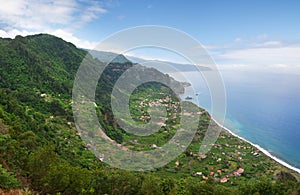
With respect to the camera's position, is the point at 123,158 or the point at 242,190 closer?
the point at 242,190

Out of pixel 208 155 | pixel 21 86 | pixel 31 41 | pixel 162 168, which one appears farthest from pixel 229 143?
pixel 31 41

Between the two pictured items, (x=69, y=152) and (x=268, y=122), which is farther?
(x=268, y=122)

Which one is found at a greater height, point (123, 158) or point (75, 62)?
point (75, 62)

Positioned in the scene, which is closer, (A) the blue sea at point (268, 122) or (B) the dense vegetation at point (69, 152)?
(B) the dense vegetation at point (69, 152)

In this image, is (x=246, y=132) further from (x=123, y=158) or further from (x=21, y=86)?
(x=21, y=86)

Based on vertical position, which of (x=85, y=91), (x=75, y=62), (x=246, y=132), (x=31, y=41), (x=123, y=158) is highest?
(x=31, y=41)

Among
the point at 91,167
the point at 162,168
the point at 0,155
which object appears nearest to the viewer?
the point at 0,155

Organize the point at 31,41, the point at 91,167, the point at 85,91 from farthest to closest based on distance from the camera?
the point at 31,41
the point at 85,91
the point at 91,167

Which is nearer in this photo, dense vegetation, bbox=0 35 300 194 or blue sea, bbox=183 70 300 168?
dense vegetation, bbox=0 35 300 194
